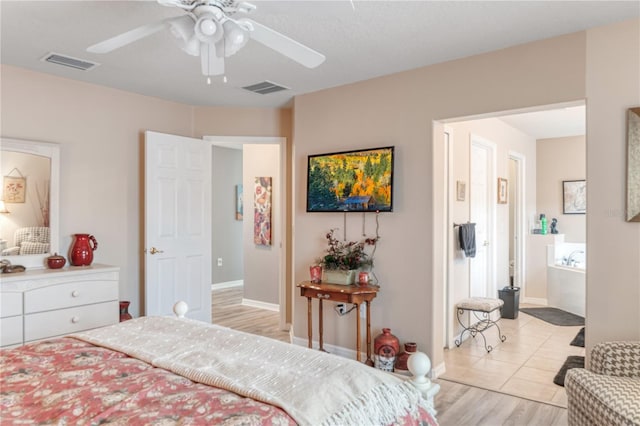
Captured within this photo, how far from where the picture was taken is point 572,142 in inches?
258

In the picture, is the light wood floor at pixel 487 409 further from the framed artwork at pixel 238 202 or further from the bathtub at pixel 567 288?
the framed artwork at pixel 238 202

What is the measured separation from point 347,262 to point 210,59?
2081 millimetres

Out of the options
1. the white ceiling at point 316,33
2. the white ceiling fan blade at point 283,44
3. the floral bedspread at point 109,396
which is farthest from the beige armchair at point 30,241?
the white ceiling fan blade at point 283,44

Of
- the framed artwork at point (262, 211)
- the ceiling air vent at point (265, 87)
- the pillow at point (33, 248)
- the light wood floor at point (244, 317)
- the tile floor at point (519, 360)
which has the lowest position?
the light wood floor at point (244, 317)

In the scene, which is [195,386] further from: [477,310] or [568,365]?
[568,365]

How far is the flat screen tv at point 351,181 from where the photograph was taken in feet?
12.1

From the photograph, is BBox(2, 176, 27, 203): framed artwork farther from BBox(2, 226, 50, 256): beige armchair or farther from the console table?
the console table

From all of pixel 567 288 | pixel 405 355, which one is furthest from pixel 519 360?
pixel 567 288

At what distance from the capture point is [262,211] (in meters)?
6.27

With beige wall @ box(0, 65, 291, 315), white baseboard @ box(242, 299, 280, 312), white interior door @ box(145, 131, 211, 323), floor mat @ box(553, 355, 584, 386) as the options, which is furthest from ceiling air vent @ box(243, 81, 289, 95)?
floor mat @ box(553, 355, 584, 386)

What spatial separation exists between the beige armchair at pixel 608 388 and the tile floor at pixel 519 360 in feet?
2.49

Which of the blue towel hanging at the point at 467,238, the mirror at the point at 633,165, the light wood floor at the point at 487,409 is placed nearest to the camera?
the mirror at the point at 633,165

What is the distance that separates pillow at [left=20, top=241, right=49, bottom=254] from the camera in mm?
3561

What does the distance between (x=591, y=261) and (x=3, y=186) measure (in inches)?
169
